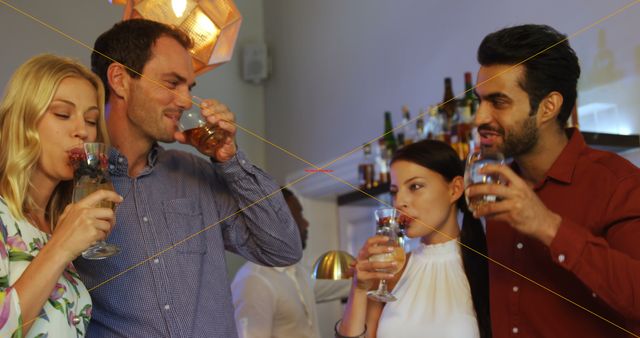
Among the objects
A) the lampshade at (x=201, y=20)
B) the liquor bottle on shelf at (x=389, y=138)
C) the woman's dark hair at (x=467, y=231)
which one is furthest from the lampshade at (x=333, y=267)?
the liquor bottle on shelf at (x=389, y=138)

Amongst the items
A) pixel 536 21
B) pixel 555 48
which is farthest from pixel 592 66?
pixel 555 48

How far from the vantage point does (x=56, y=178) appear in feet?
4.59

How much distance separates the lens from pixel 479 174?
1231 mm

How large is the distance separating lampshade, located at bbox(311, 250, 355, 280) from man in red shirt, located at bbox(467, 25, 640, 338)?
0.52 metres

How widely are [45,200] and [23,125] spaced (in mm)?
152

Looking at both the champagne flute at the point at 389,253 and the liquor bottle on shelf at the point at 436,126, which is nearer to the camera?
the champagne flute at the point at 389,253

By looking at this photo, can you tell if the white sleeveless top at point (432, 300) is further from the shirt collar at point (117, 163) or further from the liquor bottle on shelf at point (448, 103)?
the liquor bottle on shelf at point (448, 103)

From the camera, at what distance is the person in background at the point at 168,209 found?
1539 millimetres

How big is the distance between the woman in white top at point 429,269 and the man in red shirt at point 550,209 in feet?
0.39

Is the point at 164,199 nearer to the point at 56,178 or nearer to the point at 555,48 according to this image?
the point at 56,178

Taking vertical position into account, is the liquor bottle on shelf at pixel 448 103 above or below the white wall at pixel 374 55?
below

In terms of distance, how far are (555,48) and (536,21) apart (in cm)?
113

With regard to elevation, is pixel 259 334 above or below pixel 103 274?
below

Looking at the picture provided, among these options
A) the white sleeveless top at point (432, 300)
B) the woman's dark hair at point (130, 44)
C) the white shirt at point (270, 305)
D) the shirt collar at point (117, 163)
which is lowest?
the white shirt at point (270, 305)
